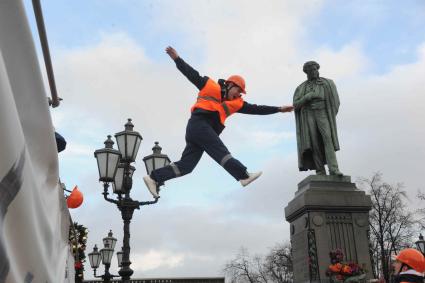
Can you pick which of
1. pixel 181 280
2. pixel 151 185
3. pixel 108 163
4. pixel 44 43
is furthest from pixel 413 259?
pixel 181 280

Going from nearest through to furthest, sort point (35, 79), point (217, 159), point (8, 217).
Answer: point (8, 217) → point (35, 79) → point (217, 159)

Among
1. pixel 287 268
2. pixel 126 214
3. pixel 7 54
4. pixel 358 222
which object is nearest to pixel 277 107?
pixel 7 54

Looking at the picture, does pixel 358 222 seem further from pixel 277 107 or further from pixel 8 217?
pixel 8 217

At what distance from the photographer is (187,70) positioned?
192 inches

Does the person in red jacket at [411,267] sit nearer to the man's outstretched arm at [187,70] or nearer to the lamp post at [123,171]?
the man's outstretched arm at [187,70]

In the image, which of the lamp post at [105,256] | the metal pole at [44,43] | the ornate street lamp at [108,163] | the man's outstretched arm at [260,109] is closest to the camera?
the metal pole at [44,43]

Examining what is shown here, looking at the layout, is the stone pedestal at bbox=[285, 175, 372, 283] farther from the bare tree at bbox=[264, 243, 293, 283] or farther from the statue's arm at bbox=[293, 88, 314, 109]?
the bare tree at bbox=[264, 243, 293, 283]

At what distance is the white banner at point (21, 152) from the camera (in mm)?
1260

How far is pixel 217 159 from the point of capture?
4.54 meters

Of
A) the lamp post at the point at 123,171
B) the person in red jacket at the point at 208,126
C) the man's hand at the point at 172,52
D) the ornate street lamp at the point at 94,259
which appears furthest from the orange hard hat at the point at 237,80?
the ornate street lamp at the point at 94,259

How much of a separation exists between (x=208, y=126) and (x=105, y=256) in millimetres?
13983

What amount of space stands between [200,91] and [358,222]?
7.17 meters

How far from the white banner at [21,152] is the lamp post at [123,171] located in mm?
6499

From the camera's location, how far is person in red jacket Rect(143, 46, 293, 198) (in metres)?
4.51
